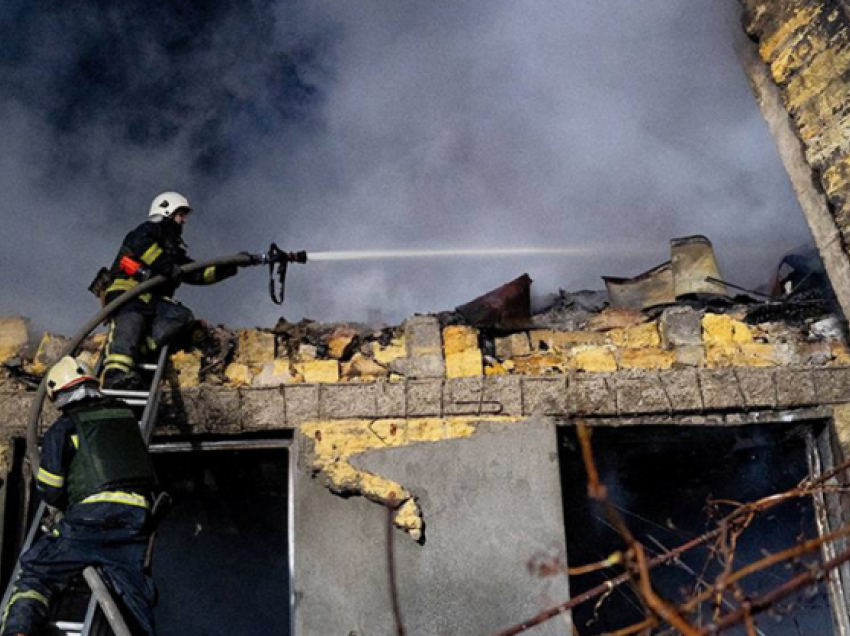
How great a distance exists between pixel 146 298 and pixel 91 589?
2001mm

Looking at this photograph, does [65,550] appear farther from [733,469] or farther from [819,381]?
[733,469]

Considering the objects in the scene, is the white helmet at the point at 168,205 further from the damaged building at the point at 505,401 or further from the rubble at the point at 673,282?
the rubble at the point at 673,282

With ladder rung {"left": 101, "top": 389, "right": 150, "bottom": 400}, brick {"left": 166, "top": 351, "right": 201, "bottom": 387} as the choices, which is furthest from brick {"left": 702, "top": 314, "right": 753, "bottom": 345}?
ladder rung {"left": 101, "top": 389, "right": 150, "bottom": 400}

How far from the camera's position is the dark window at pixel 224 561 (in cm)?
749

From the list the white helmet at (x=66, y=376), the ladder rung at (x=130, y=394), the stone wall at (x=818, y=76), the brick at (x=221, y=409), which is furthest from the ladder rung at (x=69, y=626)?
the stone wall at (x=818, y=76)

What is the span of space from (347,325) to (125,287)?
141cm

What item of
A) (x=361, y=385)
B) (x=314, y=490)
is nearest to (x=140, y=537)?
(x=314, y=490)

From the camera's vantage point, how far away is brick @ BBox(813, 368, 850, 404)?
556cm

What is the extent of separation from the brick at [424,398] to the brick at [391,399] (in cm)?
3

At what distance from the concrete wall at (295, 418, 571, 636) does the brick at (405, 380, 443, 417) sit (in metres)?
0.21

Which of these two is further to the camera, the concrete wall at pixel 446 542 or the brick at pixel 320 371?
the brick at pixel 320 371

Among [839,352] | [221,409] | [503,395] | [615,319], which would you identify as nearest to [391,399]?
[503,395]

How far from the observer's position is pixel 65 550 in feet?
14.3

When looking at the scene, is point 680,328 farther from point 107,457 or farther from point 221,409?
point 107,457
